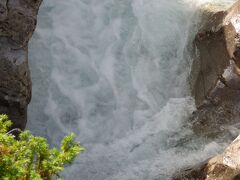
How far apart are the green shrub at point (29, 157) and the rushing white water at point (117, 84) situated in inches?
131

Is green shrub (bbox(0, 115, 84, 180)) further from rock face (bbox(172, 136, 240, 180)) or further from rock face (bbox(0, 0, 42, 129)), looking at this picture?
rock face (bbox(172, 136, 240, 180))

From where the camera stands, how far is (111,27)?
10.6 m

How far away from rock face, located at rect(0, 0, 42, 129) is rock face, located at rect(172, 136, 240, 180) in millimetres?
3279

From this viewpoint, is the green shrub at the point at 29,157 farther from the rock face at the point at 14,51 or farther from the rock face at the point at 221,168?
the rock face at the point at 221,168

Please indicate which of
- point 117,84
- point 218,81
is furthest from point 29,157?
point 218,81

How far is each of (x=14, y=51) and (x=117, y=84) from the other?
9.85ft

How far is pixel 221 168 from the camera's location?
7.24 meters

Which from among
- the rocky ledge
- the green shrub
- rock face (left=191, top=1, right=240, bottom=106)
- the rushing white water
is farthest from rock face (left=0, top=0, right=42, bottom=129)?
rock face (left=191, top=1, right=240, bottom=106)

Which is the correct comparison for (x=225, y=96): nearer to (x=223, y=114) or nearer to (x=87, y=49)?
(x=223, y=114)

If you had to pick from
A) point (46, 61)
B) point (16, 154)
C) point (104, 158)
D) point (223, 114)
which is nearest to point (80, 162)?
point (104, 158)

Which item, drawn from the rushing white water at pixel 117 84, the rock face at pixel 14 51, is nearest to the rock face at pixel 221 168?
the rushing white water at pixel 117 84

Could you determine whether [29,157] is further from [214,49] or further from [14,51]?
[214,49]

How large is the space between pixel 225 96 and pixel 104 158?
283 cm

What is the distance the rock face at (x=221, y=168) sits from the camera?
7051mm
